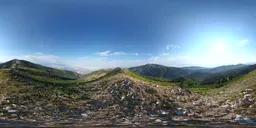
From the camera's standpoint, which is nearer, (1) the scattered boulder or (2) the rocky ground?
(2) the rocky ground

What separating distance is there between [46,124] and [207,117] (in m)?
33.9

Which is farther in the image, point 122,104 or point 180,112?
point 122,104

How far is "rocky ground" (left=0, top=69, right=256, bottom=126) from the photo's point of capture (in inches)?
2258

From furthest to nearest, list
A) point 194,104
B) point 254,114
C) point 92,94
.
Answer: point 92,94, point 194,104, point 254,114

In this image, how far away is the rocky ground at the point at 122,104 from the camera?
57344mm

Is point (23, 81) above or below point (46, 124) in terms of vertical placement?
above

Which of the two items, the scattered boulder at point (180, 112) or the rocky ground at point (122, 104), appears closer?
the rocky ground at point (122, 104)

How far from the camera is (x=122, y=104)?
226ft

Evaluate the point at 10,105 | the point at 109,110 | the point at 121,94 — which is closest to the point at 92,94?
the point at 121,94

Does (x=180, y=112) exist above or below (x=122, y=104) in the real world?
below

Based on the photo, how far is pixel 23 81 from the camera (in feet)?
278

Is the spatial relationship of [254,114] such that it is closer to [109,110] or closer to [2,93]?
[109,110]

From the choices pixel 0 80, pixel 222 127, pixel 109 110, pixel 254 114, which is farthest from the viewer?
pixel 0 80

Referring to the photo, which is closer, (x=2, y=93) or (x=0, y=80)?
(x=2, y=93)
